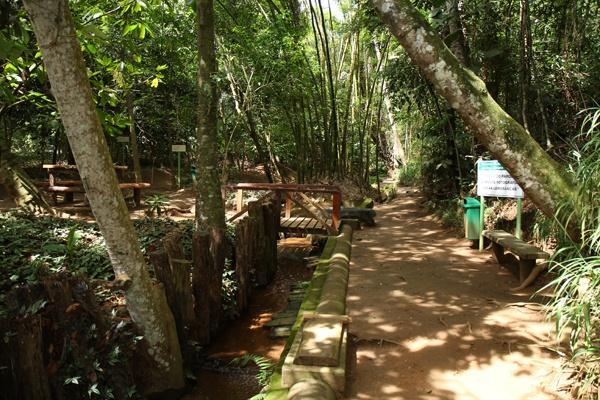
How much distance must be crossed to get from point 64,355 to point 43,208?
5895 millimetres

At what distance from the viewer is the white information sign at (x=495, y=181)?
556cm

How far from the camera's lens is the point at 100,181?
2838mm

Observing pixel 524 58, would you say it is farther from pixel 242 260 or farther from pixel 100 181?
pixel 100 181

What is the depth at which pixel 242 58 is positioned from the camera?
9906 mm

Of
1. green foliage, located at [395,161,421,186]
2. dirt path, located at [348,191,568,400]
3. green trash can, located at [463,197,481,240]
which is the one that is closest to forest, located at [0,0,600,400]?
dirt path, located at [348,191,568,400]

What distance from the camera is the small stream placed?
3670 millimetres

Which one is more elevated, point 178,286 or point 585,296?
point 585,296

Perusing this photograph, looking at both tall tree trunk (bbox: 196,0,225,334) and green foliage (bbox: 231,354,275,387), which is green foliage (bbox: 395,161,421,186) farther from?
green foliage (bbox: 231,354,275,387)

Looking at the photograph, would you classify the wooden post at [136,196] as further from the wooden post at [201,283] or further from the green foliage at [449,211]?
the wooden post at [201,283]

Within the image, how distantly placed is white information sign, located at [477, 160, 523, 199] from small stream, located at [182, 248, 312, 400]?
2.82 m

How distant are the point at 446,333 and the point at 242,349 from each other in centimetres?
192

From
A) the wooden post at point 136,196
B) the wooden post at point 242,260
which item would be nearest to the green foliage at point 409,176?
the wooden post at point 136,196

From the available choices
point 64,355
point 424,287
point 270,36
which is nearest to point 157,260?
point 64,355

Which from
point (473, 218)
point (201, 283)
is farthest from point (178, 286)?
point (473, 218)
